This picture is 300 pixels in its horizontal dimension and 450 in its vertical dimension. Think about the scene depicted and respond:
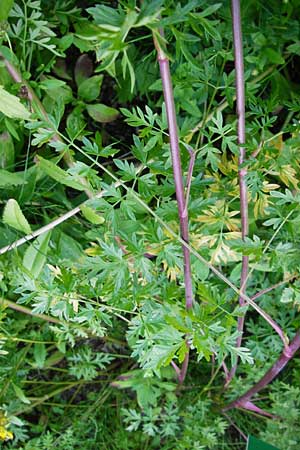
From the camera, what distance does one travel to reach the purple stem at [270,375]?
0.89 meters

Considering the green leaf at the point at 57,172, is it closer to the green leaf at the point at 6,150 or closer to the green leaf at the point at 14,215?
the green leaf at the point at 14,215

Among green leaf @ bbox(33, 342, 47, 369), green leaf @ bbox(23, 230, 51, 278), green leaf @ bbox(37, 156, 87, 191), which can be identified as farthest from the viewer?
green leaf @ bbox(33, 342, 47, 369)

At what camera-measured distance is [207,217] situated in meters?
0.88

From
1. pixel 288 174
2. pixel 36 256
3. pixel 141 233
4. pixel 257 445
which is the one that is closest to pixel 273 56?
pixel 288 174

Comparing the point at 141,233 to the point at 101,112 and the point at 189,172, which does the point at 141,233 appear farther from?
the point at 101,112

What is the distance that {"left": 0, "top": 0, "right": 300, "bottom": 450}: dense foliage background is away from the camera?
73 cm

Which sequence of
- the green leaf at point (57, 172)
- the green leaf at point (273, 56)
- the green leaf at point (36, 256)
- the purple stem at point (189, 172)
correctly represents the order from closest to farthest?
the purple stem at point (189, 172) → the green leaf at point (57, 172) → the green leaf at point (36, 256) → the green leaf at point (273, 56)

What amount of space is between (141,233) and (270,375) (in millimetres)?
358

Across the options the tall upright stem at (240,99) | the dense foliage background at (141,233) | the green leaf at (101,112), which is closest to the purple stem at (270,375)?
the dense foliage background at (141,233)

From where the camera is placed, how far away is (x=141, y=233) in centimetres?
89

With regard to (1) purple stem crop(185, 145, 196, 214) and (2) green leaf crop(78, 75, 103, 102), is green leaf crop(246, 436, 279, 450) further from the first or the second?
(2) green leaf crop(78, 75, 103, 102)

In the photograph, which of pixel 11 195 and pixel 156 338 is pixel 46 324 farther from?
pixel 156 338

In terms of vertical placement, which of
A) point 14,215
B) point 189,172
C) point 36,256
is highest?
point 189,172

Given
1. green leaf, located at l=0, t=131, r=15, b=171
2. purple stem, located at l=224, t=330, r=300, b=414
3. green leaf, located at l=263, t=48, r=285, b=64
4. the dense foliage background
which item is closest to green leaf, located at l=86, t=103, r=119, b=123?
the dense foliage background
